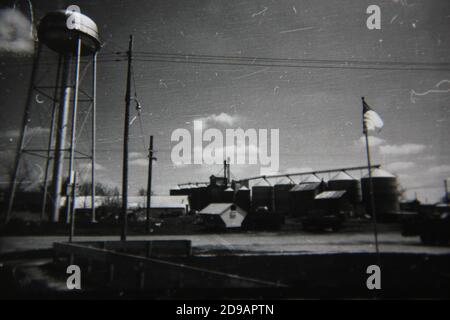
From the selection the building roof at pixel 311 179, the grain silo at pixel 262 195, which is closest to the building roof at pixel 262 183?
the grain silo at pixel 262 195

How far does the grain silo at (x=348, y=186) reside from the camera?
37375mm

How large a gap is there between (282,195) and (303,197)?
5067mm

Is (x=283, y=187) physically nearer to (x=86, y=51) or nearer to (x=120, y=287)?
(x=86, y=51)

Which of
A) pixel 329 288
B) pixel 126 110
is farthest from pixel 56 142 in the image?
pixel 329 288

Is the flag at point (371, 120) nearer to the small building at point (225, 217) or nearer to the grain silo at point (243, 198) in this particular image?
the small building at point (225, 217)

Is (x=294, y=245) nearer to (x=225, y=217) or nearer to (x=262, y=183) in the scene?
(x=225, y=217)

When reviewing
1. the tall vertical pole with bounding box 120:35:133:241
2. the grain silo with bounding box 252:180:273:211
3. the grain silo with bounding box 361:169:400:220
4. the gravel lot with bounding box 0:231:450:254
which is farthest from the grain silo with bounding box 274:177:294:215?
the tall vertical pole with bounding box 120:35:133:241

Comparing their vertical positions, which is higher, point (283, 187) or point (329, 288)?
point (283, 187)

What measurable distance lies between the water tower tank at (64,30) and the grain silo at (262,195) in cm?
3046

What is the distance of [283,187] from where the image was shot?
4378 centimetres

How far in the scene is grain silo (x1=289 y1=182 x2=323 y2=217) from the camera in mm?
37875
